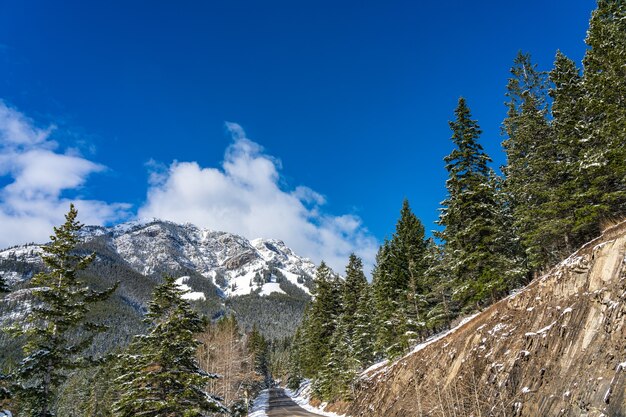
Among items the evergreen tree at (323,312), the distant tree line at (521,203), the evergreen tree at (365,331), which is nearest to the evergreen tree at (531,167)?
the distant tree line at (521,203)

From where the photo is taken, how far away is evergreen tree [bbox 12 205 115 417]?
15.7 metres

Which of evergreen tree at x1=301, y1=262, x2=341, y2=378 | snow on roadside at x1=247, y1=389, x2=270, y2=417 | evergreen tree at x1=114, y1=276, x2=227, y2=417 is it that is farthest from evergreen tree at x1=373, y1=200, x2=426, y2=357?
evergreen tree at x1=114, y1=276, x2=227, y2=417

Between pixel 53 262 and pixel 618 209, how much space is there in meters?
28.4

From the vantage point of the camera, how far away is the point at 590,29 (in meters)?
22.5

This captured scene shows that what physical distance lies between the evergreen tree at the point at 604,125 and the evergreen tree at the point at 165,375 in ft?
71.8

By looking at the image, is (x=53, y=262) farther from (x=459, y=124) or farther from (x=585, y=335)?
(x=459, y=124)

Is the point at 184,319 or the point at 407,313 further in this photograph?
the point at 407,313

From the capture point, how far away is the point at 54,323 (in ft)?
55.4

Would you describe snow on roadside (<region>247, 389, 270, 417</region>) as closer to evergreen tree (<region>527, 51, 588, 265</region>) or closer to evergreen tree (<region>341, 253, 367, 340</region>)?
evergreen tree (<region>341, 253, 367, 340</region>)

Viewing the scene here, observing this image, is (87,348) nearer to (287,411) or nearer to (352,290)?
(287,411)

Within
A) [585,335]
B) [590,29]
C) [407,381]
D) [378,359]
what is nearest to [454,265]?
[407,381]

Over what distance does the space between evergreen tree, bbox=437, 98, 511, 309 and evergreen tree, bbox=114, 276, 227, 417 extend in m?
16.1

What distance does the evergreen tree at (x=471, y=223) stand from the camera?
2264 centimetres

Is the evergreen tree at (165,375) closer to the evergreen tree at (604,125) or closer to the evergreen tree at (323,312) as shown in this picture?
the evergreen tree at (604,125)
